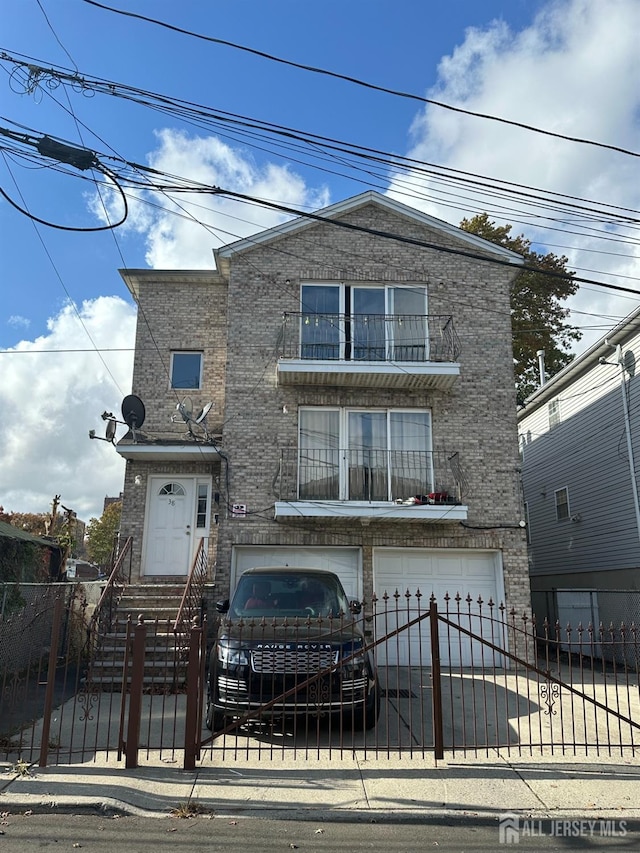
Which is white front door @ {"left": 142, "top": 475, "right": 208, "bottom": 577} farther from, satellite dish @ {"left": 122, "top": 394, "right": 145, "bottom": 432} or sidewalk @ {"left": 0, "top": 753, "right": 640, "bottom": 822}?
sidewalk @ {"left": 0, "top": 753, "right": 640, "bottom": 822}

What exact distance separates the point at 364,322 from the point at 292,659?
338 inches

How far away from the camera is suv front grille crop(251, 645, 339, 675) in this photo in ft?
22.3

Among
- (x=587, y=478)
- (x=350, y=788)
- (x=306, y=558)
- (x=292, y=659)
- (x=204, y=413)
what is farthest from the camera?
(x=587, y=478)

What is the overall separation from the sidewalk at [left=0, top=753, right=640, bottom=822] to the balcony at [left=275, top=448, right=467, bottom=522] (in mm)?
6663

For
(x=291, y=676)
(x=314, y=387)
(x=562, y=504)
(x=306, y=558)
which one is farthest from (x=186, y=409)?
(x=562, y=504)

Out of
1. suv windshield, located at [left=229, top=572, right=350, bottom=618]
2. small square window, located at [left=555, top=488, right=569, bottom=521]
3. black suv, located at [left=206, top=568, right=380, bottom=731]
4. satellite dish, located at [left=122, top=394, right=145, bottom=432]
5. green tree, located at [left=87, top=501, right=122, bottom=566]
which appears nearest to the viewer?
black suv, located at [left=206, top=568, right=380, bottom=731]

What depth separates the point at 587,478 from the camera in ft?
54.3

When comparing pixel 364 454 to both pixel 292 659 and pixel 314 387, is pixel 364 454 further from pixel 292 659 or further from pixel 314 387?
pixel 292 659

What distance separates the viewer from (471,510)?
1301 cm

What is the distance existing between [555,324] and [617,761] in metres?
18.1

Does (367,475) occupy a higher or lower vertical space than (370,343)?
lower

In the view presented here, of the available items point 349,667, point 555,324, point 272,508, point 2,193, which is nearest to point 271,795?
point 349,667

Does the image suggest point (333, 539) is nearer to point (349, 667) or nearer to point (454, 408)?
point (454, 408)

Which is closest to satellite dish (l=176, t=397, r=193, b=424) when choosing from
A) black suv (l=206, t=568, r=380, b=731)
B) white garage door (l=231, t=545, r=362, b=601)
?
white garage door (l=231, t=545, r=362, b=601)
